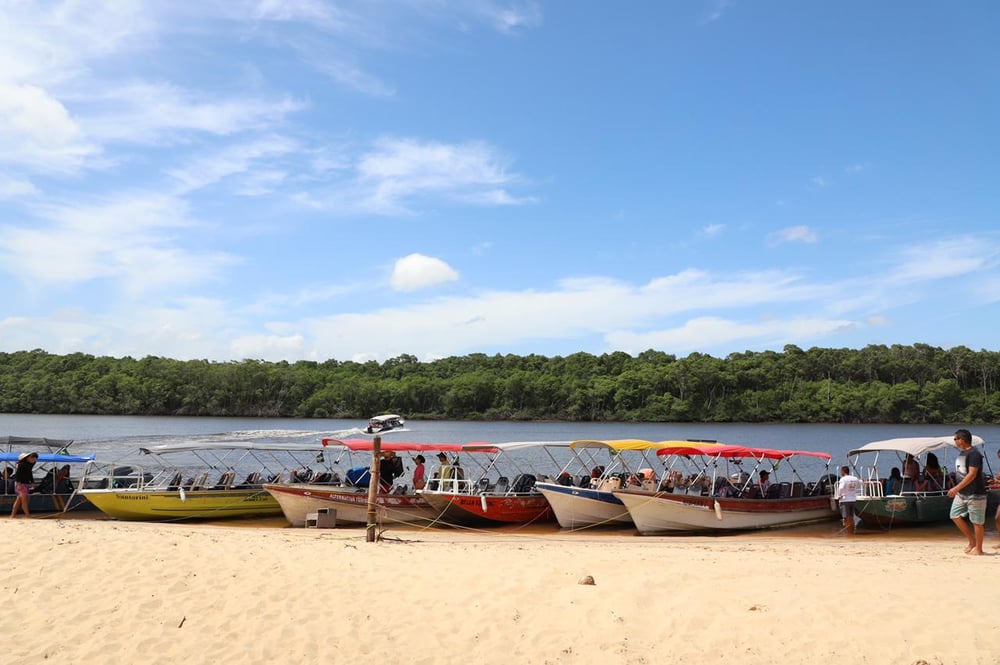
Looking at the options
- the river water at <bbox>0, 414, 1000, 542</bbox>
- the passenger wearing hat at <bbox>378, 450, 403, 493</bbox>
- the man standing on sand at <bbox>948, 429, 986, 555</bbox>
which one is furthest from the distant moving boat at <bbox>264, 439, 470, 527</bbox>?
the river water at <bbox>0, 414, 1000, 542</bbox>

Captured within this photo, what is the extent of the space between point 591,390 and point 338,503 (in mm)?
98264

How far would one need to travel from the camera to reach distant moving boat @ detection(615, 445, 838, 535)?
20781 millimetres

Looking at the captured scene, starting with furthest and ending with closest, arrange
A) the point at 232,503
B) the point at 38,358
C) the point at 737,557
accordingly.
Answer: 1. the point at 38,358
2. the point at 232,503
3. the point at 737,557

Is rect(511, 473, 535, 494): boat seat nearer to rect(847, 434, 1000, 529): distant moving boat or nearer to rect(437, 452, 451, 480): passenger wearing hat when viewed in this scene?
rect(437, 452, 451, 480): passenger wearing hat

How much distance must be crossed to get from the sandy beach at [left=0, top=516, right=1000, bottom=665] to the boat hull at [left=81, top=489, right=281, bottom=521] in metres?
9.43

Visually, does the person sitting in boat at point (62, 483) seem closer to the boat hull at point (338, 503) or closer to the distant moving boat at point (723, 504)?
the boat hull at point (338, 503)

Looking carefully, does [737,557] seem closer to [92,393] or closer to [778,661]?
[778,661]

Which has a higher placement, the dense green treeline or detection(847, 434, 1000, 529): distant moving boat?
the dense green treeline

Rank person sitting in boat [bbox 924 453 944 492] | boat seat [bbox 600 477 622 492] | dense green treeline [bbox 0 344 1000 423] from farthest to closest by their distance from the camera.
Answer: dense green treeline [bbox 0 344 1000 423] → person sitting in boat [bbox 924 453 944 492] → boat seat [bbox 600 477 622 492]

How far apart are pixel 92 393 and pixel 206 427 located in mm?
38347

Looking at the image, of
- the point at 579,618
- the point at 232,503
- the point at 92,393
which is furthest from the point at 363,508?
the point at 92,393

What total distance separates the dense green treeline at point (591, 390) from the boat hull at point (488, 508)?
3679 inches

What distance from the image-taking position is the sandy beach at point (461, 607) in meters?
8.41

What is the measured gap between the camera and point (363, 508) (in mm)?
21969
